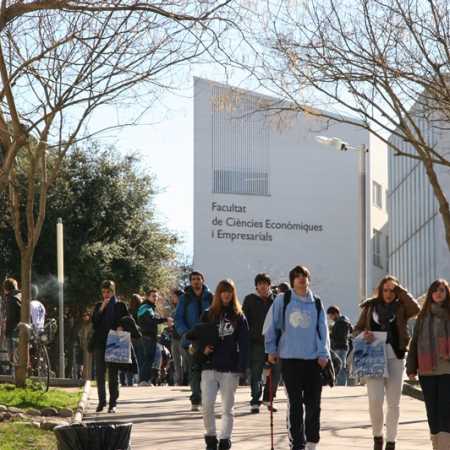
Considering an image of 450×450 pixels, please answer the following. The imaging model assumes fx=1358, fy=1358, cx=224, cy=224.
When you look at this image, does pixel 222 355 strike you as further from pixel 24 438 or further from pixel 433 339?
pixel 24 438

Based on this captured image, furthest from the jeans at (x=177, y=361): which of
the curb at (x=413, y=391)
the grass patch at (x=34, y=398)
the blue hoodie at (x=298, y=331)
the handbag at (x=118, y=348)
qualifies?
the blue hoodie at (x=298, y=331)

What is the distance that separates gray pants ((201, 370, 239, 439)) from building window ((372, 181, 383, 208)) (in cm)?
8321

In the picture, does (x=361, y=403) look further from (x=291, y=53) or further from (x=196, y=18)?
(x=196, y=18)

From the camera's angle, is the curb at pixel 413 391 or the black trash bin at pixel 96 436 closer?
the black trash bin at pixel 96 436

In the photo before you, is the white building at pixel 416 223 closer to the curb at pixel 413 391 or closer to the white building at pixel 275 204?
the white building at pixel 275 204

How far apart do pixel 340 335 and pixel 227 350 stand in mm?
13855

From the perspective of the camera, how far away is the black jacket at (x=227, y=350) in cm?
1277

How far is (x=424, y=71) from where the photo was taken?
64.2 ft

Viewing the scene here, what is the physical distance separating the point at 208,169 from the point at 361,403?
6655 centimetres

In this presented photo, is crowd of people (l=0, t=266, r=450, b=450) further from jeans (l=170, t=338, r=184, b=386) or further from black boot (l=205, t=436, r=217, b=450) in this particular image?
jeans (l=170, t=338, r=184, b=386)

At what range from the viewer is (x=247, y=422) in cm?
1638

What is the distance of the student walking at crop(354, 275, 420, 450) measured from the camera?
Answer: 42.3 feet

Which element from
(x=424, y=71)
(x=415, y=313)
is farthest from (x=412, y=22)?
(x=415, y=313)

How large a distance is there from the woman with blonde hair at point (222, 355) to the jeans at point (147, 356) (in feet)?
37.5
